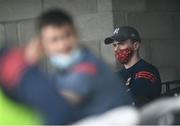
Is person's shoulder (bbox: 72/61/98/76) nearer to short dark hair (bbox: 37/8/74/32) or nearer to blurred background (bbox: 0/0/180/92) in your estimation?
short dark hair (bbox: 37/8/74/32)

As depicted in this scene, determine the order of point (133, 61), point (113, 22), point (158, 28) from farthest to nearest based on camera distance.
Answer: point (158, 28)
point (113, 22)
point (133, 61)

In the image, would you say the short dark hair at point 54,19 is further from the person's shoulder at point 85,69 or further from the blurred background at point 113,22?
the blurred background at point 113,22

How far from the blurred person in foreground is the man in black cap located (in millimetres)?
1235

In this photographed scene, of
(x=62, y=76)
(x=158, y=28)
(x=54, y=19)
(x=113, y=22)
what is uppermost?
(x=54, y=19)

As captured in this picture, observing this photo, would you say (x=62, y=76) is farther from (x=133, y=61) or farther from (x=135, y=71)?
(x=133, y=61)

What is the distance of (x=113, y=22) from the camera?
6.28m

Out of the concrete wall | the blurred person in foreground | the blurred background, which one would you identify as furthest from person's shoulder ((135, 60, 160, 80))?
the concrete wall

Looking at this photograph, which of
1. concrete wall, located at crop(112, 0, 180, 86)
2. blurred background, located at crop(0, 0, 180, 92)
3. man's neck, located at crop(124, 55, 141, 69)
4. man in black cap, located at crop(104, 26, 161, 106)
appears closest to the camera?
man in black cap, located at crop(104, 26, 161, 106)

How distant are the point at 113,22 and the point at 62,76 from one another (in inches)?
133

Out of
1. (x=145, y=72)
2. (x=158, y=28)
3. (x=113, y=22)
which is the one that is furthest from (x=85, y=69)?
(x=158, y=28)

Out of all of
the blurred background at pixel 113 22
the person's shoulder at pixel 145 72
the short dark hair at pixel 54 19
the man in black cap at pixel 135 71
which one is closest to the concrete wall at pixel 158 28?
the blurred background at pixel 113 22

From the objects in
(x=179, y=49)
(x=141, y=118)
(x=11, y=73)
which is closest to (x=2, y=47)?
(x=11, y=73)

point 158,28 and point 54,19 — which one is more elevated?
point 54,19

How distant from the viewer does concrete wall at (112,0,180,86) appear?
649 centimetres
